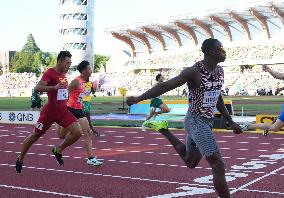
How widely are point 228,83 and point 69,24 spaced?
51.5 meters

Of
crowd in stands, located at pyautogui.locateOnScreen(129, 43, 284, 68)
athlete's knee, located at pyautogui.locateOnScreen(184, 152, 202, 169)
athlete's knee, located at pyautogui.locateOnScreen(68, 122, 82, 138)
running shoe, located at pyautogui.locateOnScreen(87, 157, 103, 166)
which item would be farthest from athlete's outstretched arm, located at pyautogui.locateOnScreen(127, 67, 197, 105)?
crowd in stands, located at pyautogui.locateOnScreen(129, 43, 284, 68)

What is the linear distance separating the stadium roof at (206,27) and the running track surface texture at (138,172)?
231ft

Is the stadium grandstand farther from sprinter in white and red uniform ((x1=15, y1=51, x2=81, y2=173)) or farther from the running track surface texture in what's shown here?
sprinter in white and red uniform ((x1=15, y1=51, x2=81, y2=173))

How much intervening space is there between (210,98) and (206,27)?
95.2 m

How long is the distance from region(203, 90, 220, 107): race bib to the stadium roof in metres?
76.5

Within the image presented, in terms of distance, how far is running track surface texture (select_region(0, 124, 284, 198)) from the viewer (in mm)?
7500

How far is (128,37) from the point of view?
113250mm

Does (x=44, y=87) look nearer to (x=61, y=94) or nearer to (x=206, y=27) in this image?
(x=61, y=94)

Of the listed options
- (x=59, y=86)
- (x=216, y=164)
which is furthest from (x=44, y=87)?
(x=216, y=164)

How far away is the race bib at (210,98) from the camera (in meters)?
5.85

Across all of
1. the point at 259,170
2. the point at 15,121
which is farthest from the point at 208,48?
the point at 15,121

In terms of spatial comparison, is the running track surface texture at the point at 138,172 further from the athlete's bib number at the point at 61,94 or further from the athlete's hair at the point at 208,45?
the athlete's hair at the point at 208,45

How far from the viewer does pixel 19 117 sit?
2370cm

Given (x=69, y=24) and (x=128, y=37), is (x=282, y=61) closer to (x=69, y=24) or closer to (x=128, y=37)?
(x=128, y=37)
